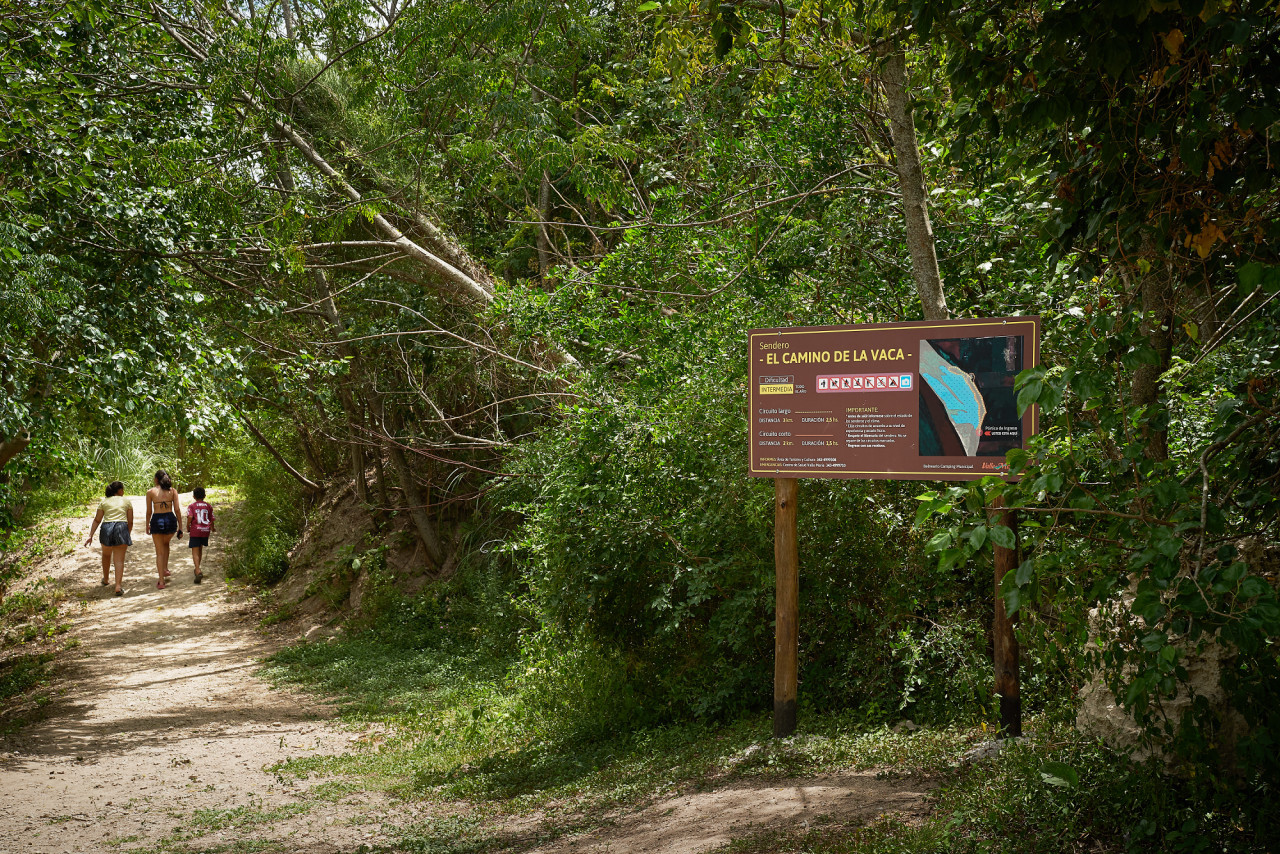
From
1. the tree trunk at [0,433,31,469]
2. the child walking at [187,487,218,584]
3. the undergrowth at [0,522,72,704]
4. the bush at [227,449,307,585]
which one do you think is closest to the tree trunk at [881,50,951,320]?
the tree trunk at [0,433,31,469]

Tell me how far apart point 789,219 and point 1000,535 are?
5401mm

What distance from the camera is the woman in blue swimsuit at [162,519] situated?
15672 mm

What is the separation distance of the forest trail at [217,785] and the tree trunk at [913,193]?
10.3 feet

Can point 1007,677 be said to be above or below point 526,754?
above

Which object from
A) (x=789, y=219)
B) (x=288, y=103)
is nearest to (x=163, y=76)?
(x=288, y=103)

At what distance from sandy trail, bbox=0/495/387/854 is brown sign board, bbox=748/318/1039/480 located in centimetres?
372

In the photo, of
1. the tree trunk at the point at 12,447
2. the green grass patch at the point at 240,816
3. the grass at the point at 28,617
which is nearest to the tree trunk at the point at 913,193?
the green grass patch at the point at 240,816

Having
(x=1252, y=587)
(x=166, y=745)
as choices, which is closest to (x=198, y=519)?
(x=166, y=745)

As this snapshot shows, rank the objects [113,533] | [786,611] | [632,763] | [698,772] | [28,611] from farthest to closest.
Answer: [113,533] < [28,611] < [632,763] < [786,611] < [698,772]

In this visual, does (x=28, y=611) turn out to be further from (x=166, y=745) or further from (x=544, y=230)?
(x=544, y=230)

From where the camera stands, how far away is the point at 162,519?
1568 cm

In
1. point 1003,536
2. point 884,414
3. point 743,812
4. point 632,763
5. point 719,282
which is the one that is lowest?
point 632,763

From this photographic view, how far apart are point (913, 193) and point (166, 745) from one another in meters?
8.14

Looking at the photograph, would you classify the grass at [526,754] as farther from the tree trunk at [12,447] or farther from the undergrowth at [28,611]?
the tree trunk at [12,447]
